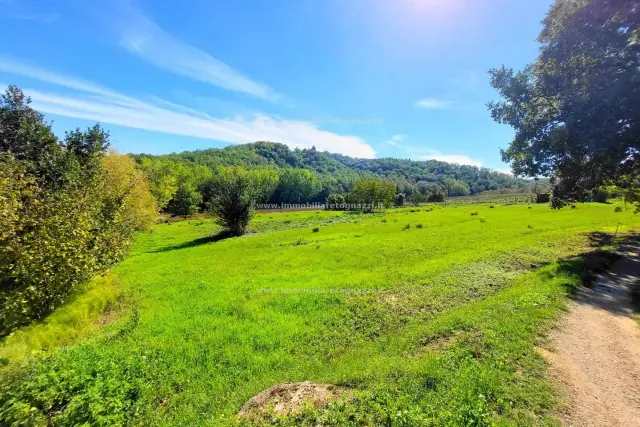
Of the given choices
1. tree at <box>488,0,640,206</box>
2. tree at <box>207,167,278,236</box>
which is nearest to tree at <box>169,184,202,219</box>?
tree at <box>207,167,278,236</box>

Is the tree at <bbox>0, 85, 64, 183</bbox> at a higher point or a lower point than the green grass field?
higher

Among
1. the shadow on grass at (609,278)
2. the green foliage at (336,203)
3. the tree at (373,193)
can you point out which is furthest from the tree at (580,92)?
the green foliage at (336,203)

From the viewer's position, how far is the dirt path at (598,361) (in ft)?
20.1

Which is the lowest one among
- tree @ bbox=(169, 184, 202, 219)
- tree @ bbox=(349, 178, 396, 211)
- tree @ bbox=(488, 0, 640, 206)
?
tree @ bbox=(169, 184, 202, 219)

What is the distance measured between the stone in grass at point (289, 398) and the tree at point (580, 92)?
14.6m

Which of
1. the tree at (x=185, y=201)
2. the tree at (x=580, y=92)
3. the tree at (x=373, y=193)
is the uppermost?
the tree at (x=580, y=92)

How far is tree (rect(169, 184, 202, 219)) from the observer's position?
84.1 metres

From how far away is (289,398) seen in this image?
23.4 feet

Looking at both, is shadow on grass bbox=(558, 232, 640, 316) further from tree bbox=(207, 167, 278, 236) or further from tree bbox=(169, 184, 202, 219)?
tree bbox=(169, 184, 202, 219)

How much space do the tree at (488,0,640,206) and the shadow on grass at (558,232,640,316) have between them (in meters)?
6.05

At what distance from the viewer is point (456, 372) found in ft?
24.3

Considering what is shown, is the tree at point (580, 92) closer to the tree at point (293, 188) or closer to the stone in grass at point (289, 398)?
the stone in grass at point (289, 398)

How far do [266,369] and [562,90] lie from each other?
18.2 meters

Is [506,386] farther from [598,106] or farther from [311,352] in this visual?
[598,106]
